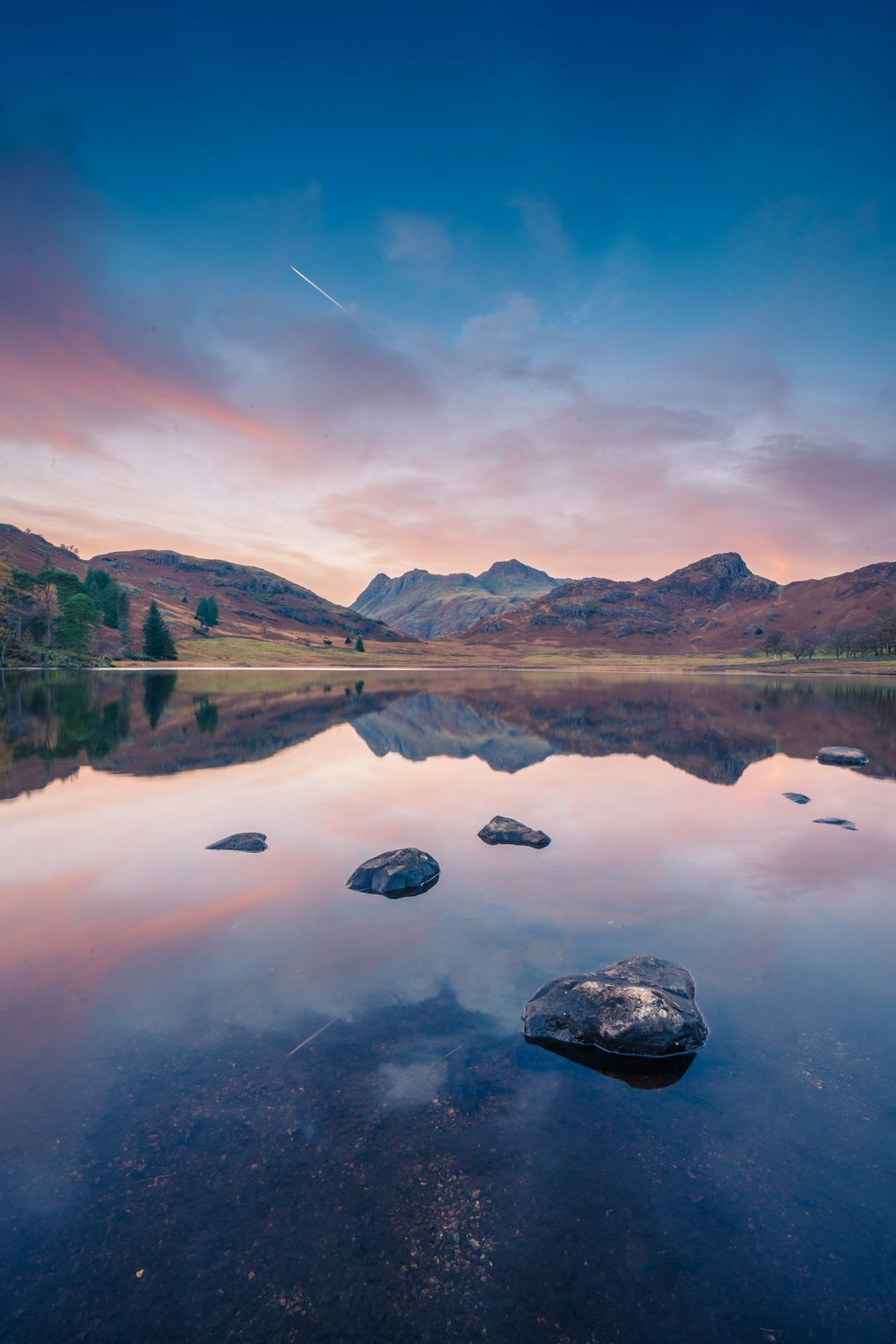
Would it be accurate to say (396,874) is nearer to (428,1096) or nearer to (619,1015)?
(619,1015)

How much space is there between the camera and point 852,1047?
10484 millimetres

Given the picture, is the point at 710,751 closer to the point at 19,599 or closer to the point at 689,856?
the point at 689,856

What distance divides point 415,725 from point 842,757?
35.9 meters

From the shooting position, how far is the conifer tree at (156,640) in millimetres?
180125

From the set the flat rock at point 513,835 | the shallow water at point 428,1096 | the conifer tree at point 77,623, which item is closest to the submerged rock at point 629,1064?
the shallow water at point 428,1096

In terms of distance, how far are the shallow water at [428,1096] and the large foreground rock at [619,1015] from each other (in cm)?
50

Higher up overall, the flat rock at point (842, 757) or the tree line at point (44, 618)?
the tree line at point (44, 618)

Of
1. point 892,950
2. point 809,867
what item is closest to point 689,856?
point 809,867

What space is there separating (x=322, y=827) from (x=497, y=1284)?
1848cm

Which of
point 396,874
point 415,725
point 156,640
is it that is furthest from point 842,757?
point 156,640

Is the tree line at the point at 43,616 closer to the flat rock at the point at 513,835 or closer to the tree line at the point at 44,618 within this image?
the tree line at the point at 44,618

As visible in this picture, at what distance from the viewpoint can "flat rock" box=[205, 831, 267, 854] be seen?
20750 mm

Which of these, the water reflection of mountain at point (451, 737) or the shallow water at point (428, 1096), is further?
the water reflection of mountain at point (451, 737)

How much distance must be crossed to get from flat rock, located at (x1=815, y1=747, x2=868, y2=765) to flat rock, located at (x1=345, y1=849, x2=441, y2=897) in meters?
34.9
